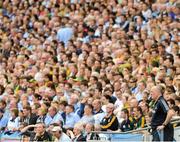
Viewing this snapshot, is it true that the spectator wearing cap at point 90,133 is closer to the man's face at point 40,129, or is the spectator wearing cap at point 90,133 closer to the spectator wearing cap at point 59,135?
the spectator wearing cap at point 59,135

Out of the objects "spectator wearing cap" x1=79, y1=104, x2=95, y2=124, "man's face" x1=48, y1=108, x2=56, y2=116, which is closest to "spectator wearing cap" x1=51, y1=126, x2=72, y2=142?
"spectator wearing cap" x1=79, y1=104, x2=95, y2=124

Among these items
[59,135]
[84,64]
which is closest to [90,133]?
[59,135]

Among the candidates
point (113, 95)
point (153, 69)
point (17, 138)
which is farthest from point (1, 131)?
point (153, 69)

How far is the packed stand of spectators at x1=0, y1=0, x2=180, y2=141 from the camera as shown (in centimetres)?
1584

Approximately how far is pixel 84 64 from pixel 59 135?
4.72 metres

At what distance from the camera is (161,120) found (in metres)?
13.6

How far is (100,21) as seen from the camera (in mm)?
22703

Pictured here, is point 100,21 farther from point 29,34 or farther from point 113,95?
point 113,95

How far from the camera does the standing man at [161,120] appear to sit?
13.4m

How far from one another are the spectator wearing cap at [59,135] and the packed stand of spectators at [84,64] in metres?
0.02

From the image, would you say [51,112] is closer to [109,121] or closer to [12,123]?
[12,123]

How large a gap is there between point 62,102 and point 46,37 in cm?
700

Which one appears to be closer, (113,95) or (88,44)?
(113,95)

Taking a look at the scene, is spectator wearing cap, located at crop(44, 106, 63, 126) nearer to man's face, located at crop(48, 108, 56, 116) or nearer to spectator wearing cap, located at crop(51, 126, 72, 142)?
man's face, located at crop(48, 108, 56, 116)
